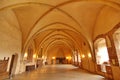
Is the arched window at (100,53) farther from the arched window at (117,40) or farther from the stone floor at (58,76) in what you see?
the arched window at (117,40)

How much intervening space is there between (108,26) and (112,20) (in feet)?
1.74

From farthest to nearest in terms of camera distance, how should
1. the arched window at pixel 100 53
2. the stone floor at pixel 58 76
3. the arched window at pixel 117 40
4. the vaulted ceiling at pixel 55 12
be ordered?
the arched window at pixel 100 53, the stone floor at pixel 58 76, the vaulted ceiling at pixel 55 12, the arched window at pixel 117 40

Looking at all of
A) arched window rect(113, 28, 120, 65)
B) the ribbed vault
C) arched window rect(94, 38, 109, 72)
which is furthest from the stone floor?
the ribbed vault

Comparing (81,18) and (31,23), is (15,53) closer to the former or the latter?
(31,23)

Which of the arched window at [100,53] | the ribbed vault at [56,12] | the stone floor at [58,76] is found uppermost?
the ribbed vault at [56,12]

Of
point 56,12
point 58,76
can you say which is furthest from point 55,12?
point 58,76

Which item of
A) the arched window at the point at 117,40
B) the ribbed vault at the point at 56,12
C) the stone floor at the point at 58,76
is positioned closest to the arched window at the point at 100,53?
the ribbed vault at the point at 56,12

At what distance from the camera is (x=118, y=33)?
5395 mm

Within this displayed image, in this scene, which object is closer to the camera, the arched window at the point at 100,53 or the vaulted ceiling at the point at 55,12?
the vaulted ceiling at the point at 55,12

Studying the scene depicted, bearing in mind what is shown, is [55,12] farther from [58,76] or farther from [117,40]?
[58,76]

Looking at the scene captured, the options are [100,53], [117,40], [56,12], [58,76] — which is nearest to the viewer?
[117,40]

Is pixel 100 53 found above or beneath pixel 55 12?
beneath

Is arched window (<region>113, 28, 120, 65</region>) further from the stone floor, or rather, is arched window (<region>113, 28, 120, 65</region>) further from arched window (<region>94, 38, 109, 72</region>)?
arched window (<region>94, 38, 109, 72</region>)

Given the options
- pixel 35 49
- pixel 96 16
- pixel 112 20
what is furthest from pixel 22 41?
pixel 112 20
